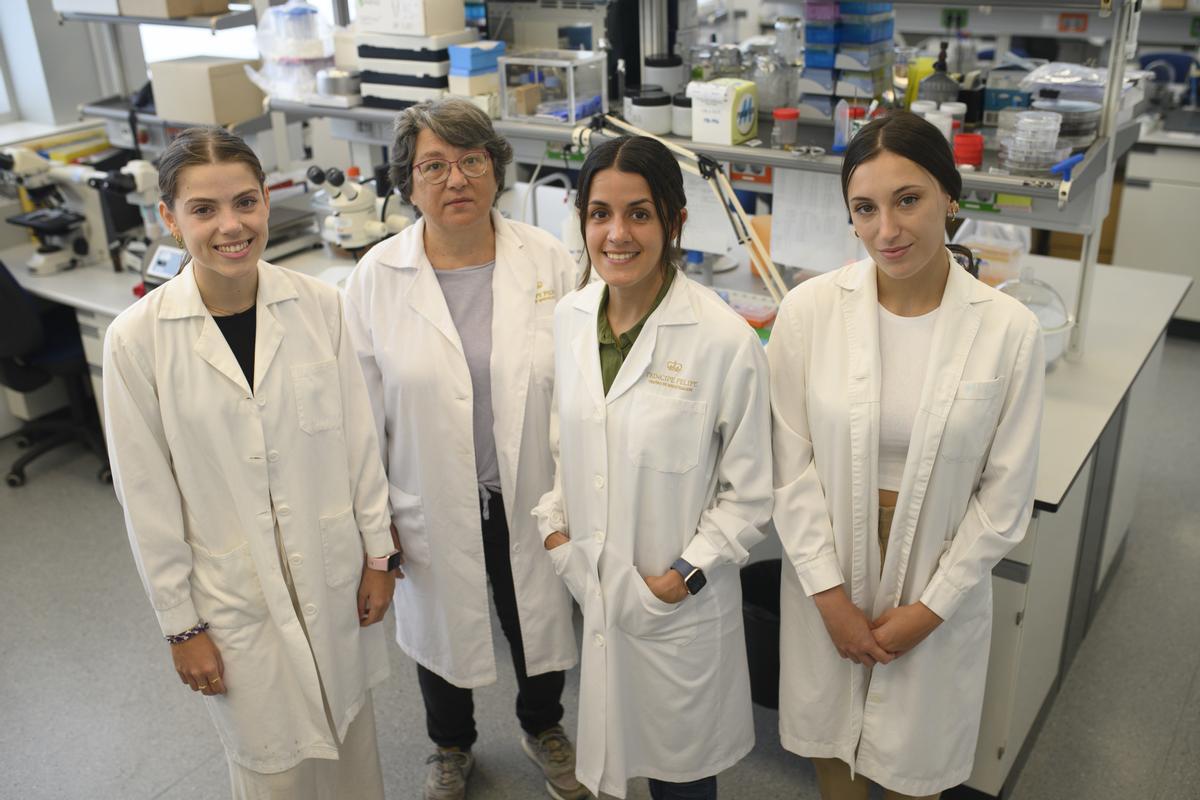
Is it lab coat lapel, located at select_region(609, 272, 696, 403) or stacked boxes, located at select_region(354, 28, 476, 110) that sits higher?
stacked boxes, located at select_region(354, 28, 476, 110)

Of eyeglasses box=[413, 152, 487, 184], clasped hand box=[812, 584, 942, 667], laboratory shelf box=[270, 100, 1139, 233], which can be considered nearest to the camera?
clasped hand box=[812, 584, 942, 667]

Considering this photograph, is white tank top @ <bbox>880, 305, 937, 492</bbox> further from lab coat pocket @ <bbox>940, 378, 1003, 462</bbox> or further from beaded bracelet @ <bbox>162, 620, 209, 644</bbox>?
beaded bracelet @ <bbox>162, 620, 209, 644</bbox>

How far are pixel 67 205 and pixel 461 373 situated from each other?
2.64 meters

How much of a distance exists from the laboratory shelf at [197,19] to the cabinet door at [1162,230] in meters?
3.52

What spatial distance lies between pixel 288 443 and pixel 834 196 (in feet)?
4.87

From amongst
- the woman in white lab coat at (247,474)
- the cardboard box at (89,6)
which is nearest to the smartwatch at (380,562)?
the woman in white lab coat at (247,474)

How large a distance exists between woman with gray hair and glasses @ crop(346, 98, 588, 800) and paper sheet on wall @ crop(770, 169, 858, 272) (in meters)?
0.85

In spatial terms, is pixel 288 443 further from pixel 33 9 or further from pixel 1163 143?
pixel 1163 143

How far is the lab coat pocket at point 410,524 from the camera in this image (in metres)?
Result: 1.99

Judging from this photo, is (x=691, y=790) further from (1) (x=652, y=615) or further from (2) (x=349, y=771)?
(2) (x=349, y=771)

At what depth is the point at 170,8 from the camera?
11.3 ft

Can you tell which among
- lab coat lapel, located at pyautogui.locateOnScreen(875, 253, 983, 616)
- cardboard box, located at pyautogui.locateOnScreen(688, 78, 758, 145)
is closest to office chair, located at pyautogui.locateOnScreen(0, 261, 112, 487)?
cardboard box, located at pyautogui.locateOnScreen(688, 78, 758, 145)

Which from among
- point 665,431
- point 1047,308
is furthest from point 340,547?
point 1047,308

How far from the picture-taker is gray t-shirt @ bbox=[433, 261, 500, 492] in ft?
6.38
